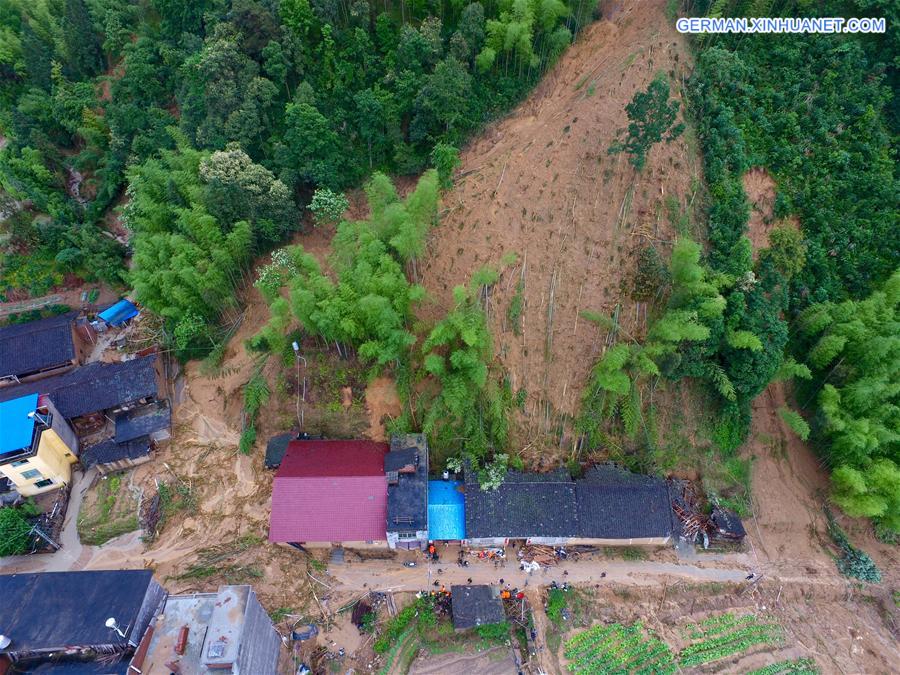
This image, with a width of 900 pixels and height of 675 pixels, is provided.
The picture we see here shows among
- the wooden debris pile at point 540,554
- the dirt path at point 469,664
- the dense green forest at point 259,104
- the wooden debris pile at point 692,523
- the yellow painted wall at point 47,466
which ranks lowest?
the dirt path at point 469,664

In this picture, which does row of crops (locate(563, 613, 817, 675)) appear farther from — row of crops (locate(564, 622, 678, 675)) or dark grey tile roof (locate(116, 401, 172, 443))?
dark grey tile roof (locate(116, 401, 172, 443))

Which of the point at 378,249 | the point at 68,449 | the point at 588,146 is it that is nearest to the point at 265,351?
the point at 378,249

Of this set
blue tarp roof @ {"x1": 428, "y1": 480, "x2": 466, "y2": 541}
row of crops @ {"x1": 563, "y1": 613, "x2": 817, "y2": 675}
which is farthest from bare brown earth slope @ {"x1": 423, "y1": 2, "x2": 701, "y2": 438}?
row of crops @ {"x1": 563, "y1": 613, "x2": 817, "y2": 675}

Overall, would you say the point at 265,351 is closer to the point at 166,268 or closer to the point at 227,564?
the point at 166,268

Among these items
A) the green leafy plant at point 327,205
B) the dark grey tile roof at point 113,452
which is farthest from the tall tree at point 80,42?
the dark grey tile roof at point 113,452

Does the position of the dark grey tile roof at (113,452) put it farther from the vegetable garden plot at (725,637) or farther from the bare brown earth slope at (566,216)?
the vegetable garden plot at (725,637)
